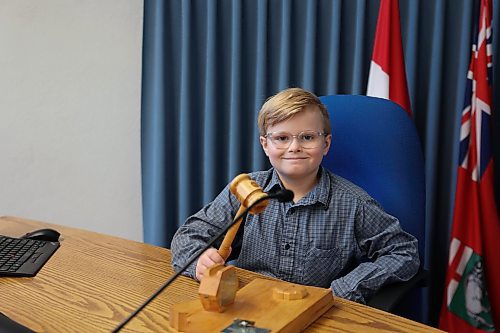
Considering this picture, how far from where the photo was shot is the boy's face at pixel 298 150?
54.3 inches

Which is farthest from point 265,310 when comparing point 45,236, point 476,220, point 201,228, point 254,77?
point 254,77

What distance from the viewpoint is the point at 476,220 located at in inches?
76.9

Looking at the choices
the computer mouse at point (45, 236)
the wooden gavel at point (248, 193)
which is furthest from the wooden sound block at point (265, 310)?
the computer mouse at point (45, 236)

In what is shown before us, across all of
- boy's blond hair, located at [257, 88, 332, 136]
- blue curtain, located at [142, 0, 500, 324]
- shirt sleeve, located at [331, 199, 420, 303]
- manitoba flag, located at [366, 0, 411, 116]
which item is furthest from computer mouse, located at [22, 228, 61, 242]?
manitoba flag, located at [366, 0, 411, 116]

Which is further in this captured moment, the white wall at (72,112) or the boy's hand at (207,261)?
the white wall at (72,112)

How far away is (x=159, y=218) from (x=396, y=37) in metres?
1.33

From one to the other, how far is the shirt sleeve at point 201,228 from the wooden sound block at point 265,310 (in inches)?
12.4

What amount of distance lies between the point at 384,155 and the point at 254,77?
3.49 ft

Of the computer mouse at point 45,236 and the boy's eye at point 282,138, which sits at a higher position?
the boy's eye at point 282,138

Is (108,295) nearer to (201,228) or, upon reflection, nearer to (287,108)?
(201,228)

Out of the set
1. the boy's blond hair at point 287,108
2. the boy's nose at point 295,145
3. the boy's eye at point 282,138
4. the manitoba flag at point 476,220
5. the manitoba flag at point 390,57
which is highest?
the manitoba flag at point 390,57

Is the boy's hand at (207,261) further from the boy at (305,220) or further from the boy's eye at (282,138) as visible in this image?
the boy's eye at (282,138)

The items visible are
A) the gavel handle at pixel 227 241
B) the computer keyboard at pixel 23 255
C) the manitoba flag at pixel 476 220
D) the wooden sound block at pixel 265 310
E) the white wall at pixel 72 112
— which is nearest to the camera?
the wooden sound block at pixel 265 310

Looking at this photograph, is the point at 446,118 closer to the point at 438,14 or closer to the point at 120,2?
the point at 438,14
